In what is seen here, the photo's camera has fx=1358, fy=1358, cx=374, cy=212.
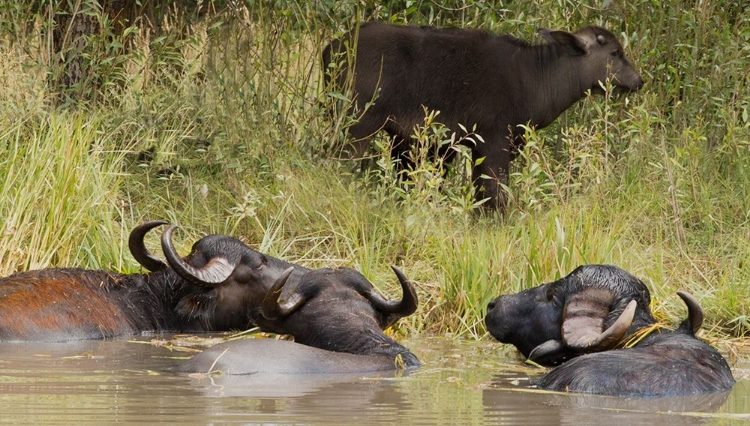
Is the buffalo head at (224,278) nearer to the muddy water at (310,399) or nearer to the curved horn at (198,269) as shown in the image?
the curved horn at (198,269)

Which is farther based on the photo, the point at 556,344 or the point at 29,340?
the point at 29,340

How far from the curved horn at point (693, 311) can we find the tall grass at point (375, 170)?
52.4 inches

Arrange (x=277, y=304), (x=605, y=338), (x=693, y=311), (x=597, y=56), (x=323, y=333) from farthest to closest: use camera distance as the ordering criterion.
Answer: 1. (x=597, y=56)
2. (x=277, y=304)
3. (x=323, y=333)
4. (x=693, y=311)
5. (x=605, y=338)

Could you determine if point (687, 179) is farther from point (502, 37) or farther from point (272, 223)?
point (272, 223)

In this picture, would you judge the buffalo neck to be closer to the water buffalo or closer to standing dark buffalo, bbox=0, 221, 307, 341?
standing dark buffalo, bbox=0, 221, 307, 341

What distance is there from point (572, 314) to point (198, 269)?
95.6 inches

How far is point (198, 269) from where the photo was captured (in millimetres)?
8250

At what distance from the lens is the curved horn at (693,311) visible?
6.79 metres

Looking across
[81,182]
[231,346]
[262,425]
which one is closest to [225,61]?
[81,182]

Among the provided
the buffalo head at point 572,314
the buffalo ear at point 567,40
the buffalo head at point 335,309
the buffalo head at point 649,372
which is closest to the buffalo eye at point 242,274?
the buffalo head at point 335,309

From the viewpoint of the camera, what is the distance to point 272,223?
995cm

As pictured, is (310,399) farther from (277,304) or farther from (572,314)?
(572,314)

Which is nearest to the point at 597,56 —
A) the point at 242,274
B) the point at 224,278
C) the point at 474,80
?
the point at 474,80

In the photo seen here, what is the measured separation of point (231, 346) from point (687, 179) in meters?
5.49
